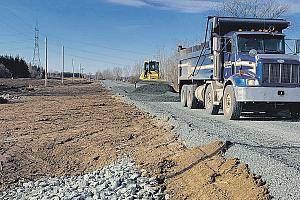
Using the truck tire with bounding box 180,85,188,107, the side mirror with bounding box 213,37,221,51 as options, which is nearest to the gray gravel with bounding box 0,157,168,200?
the side mirror with bounding box 213,37,221,51

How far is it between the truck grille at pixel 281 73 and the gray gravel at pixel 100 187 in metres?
5.97

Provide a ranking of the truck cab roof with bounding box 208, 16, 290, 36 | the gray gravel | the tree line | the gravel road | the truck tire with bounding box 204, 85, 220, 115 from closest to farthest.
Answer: the gravel road → the gray gravel → the truck cab roof with bounding box 208, 16, 290, 36 → the truck tire with bounding box 204, 85, 220, 115 → the tree line

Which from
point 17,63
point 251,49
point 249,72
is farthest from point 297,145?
point 17,63

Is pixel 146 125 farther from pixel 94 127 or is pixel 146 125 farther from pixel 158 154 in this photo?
pixel 158 154

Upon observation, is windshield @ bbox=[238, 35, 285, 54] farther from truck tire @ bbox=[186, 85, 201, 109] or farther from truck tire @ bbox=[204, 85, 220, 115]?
truck tire @ bbox=[186, 85, 201, 109]

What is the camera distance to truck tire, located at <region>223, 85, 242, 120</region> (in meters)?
13.0

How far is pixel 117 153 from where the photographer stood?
9531 mm

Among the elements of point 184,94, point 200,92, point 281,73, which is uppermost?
point 281,73

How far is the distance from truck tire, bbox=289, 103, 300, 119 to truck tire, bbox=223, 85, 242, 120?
197cm

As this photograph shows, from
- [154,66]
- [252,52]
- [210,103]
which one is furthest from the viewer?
[154,66]

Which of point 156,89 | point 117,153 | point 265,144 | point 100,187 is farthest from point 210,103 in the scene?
point 156,89

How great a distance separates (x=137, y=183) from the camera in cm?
702

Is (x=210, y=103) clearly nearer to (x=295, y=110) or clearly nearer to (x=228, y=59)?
(x=228, y=59)

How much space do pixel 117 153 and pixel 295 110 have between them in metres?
7.22
